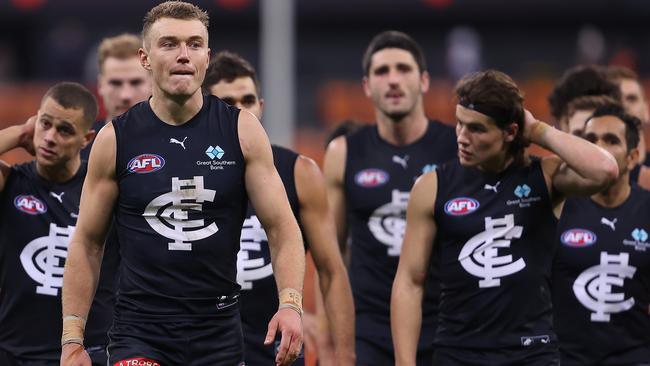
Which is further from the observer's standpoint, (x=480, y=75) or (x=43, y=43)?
(x=43, y=43)

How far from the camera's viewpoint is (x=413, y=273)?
261 inches

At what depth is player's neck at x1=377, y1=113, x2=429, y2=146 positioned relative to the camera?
8.45 metres

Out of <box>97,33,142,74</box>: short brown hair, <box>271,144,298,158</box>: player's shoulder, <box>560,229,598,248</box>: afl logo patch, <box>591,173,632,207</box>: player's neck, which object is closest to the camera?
<box>271,144,298,158</box>: player's shoulder

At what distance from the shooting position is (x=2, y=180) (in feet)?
22.7

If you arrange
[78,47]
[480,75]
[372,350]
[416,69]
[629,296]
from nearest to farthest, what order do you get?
[480,75] → [629,296] → [372,350] → [416,69] → [78,47]

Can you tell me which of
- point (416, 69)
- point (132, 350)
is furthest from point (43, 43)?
point (132, 350)

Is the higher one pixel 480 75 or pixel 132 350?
pixel 480 75

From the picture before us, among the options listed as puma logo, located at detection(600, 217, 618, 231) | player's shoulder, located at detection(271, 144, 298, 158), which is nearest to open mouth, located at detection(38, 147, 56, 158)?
player's shoulder, located at detection(271, 144, 298, 158)

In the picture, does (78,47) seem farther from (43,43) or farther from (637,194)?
(637,194)

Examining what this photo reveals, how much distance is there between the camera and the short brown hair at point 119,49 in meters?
8.98

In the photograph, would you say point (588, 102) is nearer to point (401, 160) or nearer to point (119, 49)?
point (401, 160)

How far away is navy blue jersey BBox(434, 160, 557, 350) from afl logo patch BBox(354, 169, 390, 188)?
1.62 meters

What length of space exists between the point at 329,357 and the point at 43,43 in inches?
1068

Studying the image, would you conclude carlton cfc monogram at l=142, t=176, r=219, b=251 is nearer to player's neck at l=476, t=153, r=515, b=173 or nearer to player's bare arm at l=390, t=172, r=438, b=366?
player's bare arm at l=390, t=172, r=438, b=366
